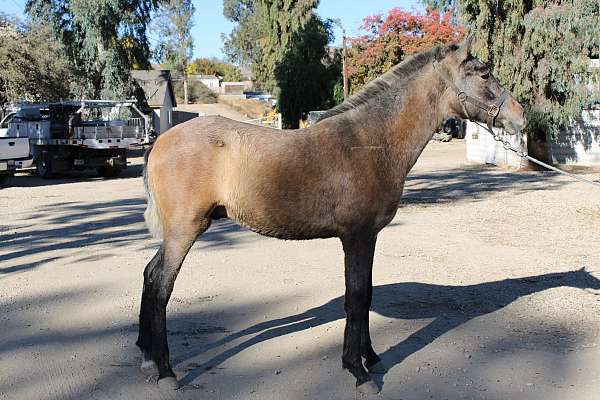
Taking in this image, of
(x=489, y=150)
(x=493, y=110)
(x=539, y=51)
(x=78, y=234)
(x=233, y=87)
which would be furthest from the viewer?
(x=233, y=87)

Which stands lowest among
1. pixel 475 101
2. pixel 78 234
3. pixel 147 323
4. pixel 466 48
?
pixel 78 234

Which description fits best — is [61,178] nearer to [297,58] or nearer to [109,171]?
[109,171]

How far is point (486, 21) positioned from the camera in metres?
19.6

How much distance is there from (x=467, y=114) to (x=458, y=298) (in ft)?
8.50

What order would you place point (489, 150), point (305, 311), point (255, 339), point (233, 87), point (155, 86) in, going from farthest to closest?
1. point (233, 87)
2. point (155, 86)
3. point (489, 150)
4. point (305, 311)
5. point (255, 339)

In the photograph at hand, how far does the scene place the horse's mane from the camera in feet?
16.3

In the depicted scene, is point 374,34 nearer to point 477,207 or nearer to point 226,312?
point 477,207

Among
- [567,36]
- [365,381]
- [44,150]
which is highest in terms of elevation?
[567,36]

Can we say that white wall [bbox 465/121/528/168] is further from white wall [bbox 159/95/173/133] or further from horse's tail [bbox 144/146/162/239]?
white wall [bbox 159/95/173/133]

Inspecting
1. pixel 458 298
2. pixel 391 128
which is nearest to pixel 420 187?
pixel 458 298

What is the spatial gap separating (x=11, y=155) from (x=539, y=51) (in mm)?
15130

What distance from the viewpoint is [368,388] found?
4516 millimetres

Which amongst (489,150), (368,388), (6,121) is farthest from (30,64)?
(368,388)

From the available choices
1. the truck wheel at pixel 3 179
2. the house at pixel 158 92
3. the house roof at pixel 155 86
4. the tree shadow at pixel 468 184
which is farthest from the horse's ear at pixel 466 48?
the house roof at pixel 155 86
